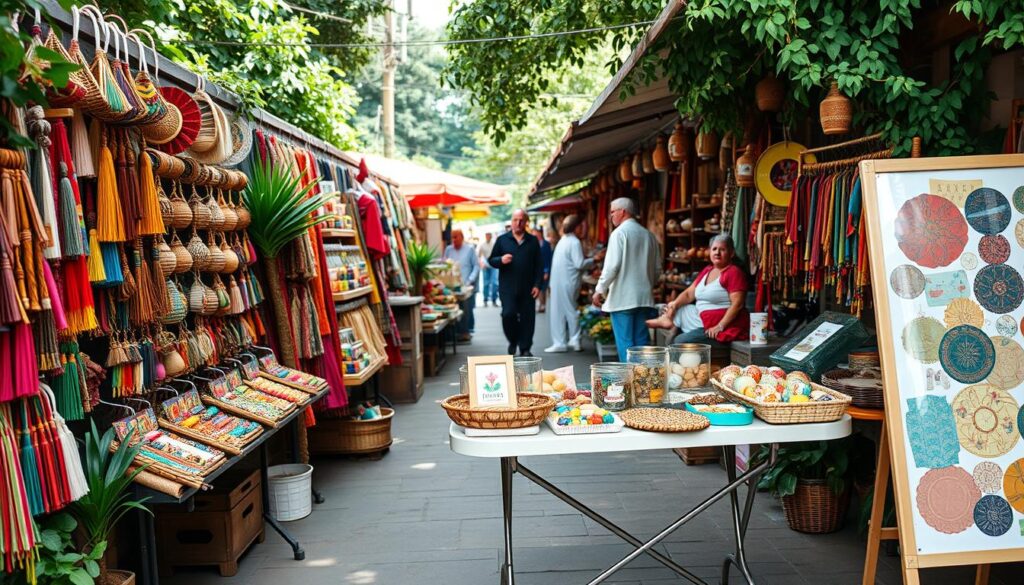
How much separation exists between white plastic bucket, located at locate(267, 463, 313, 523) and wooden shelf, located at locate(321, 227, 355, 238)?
5.84ft

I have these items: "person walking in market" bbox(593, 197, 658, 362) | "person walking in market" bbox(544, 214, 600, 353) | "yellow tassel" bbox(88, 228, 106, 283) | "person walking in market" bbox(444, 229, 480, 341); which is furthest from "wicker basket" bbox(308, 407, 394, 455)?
"person walking in market" bbox(444, 229, 480, 341)

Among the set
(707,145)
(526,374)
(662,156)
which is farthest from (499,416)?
(662,156)

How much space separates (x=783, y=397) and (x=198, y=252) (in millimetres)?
2582

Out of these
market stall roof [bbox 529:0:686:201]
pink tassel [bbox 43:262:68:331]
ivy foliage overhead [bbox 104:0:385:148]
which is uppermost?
ivy foliage overhead [bbox 104:0:385:148]

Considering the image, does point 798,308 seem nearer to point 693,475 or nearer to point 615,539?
point 693,475

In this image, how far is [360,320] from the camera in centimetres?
639

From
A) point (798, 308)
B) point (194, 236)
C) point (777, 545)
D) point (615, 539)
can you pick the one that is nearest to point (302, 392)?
point (194, 236)

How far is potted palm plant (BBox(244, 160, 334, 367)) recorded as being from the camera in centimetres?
462

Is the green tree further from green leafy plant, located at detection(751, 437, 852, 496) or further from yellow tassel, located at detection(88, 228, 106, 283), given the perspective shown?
yellow tassel, located at detection(88, 228, 106, 283)

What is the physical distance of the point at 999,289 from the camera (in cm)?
292

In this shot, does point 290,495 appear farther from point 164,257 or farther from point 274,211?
point 164,257

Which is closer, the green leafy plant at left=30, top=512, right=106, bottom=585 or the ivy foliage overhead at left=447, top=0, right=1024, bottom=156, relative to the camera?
the green leafy plant at left=30, top=512, right=106, bottom=585

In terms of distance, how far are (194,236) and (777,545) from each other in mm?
3154

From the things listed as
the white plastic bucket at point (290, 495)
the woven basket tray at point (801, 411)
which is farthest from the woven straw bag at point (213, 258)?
the woven basket tray at point (801, 411)
